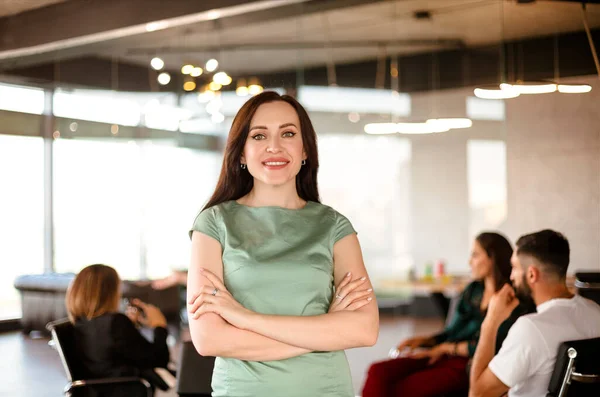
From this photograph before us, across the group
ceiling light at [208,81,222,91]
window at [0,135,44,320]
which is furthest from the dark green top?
window at [0,135,44,320]

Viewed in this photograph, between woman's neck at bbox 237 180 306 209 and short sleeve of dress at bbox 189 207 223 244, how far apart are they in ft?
0.45

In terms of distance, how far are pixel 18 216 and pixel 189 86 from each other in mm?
3214

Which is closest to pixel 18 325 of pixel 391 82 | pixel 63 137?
pixel 63 137

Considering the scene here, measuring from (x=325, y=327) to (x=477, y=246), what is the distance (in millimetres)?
2771

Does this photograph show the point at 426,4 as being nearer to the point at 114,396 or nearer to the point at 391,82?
the point at 391,82

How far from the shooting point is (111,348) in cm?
405

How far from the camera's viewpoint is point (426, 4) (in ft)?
19.5

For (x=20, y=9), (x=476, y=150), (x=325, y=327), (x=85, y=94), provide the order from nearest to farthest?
1. (x=325, y=327)
2. (x=476, y=150)
3. (x=20, y=9)
4. (x=85, y=94)

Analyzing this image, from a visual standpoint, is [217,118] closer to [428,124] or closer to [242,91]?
[242,91]

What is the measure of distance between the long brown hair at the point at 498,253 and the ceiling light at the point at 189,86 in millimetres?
3668

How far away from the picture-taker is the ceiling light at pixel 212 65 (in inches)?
283

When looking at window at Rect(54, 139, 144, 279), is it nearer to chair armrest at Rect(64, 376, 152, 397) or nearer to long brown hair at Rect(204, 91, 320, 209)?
chair armrest at Rect(64, 376, 152, 397)

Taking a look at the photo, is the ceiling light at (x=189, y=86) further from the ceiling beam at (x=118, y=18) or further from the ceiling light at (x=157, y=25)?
the ceiling light at (x=157, y=25)

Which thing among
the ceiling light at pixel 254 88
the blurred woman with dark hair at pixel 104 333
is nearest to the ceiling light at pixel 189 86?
the ceiling light at pixel 254 88
